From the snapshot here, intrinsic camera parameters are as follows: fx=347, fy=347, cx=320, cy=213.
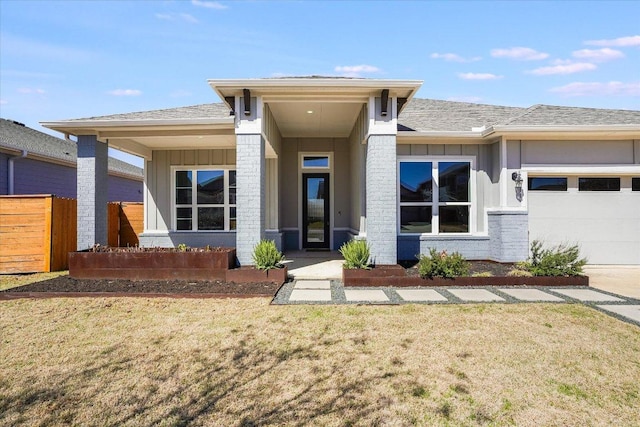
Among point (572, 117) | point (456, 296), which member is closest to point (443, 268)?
point (456, 296)

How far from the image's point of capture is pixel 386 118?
22.3ft

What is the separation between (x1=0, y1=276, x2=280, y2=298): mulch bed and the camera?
571 centimetres

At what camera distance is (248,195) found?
677cm

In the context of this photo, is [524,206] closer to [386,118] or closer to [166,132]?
[386,118]

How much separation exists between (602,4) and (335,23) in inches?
254

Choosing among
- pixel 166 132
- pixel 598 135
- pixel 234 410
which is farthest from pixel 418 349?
pixel 598 135

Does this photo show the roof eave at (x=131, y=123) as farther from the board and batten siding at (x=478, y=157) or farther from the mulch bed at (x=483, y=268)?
the mulch bed at (x=483, y=268)

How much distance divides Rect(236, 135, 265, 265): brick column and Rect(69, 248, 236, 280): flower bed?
0.34 metres

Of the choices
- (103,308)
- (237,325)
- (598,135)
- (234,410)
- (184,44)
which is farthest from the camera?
(184,44)

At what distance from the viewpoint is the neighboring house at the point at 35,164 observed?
10.2 metres

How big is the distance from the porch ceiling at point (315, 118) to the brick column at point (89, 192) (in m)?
4.12

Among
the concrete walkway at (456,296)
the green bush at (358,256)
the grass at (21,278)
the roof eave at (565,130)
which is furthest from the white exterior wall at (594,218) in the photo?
the grass at (21,278)

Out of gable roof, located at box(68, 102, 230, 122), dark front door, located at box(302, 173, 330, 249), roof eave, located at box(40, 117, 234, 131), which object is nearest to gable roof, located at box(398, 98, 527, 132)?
dark front door, located at box(302, 173, 330, 249)

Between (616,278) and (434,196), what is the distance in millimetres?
3879
